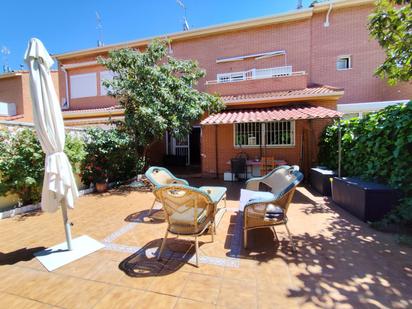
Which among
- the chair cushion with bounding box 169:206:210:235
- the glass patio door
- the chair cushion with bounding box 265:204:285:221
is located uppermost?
the glass patio door

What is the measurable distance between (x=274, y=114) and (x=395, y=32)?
16.9 ft

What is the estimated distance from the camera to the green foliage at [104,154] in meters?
9.62

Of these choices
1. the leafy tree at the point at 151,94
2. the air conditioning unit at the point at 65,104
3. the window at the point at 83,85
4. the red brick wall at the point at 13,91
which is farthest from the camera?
the red brick wall at the point at 13,91

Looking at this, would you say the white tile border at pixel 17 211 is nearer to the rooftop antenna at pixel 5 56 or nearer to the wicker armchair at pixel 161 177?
the wicker armchair at pixel 161 177

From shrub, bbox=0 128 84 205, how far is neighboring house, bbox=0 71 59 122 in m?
19.9

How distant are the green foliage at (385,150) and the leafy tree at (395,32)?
138 centimetres

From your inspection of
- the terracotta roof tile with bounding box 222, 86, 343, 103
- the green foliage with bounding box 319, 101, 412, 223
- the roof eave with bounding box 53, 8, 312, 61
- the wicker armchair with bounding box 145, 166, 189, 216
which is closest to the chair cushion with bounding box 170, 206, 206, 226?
the wicker armchair with bounding box 145, 166, 189, 216

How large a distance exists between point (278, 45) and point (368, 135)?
37.2 ft

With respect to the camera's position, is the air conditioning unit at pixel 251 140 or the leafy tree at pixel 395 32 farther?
the air conditioning unit at pixel 251 140

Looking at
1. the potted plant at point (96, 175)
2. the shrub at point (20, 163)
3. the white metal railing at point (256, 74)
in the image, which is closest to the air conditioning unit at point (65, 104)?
the potted plant at point (96, 175)

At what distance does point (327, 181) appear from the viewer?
329 inches

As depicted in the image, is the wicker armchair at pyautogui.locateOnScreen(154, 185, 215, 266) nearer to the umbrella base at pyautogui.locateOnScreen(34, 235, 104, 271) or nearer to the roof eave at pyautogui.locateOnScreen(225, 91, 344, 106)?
the umbrella base at pyautogui.locateOnScreen(34, 235, 104, 271)

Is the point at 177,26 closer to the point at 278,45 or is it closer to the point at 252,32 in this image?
the point at 252,32

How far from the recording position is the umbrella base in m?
→ 3.98
